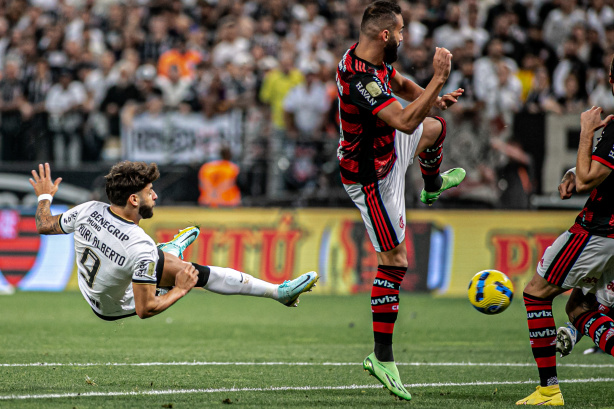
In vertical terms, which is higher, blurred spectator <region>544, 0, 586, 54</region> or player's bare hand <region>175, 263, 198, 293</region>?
blurred spectator <region>544, 0, 586, 54</region>

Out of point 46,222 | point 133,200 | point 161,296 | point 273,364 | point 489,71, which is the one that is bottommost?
point 273,364

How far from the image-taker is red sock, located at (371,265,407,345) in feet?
23.2

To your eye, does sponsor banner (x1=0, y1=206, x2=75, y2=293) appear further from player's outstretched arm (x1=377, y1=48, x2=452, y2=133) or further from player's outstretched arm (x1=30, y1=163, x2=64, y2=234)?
player's outstretched arm (x1=377, y1=48, x2=452, y2=133)

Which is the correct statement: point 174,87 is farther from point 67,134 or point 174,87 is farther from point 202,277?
point 202,277

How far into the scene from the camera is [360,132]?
714 centimetres

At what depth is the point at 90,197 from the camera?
55.0ft

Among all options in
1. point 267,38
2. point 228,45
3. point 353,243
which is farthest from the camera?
point 267,38

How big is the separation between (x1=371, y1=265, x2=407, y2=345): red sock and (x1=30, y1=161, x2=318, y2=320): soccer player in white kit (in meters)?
0.61

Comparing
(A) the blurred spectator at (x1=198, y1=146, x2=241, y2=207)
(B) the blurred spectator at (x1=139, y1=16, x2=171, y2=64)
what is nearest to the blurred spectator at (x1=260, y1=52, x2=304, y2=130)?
(A) the blurred spectator at (x1=198, y1=146, x2=241, y2=207)

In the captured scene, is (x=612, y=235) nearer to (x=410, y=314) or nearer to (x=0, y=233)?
(x=410, y=314)

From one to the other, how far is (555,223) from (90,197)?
8383mm

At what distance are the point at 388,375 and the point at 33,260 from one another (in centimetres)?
1029

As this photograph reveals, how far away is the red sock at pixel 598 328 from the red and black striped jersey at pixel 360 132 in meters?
1.91

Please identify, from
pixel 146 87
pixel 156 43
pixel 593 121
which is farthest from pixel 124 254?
pixel 156 43
